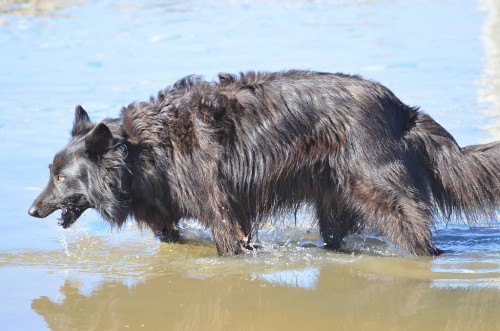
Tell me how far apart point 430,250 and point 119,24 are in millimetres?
12157

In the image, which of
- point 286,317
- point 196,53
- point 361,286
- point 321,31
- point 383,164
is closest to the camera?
point 286,317

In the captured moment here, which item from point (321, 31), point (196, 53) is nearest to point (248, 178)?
point (196, 53)

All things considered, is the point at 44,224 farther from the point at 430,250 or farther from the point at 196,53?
the point at 196,53

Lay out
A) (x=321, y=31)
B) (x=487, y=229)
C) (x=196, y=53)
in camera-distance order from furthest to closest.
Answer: (x=321, y=31)
(x=196, y=53)
(x=487, y=229)

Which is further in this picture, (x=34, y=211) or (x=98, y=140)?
(x=34, y=211)

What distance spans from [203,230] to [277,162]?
3.84 feet

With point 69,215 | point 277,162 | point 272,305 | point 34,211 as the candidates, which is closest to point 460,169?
point 277,162

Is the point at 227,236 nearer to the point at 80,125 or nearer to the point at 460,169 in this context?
the point at 80,125

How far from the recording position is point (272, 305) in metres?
5.45

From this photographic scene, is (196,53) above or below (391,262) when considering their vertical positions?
above

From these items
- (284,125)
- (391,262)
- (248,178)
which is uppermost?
(284,125)

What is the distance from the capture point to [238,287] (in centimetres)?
589

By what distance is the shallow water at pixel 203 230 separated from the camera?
538 cm

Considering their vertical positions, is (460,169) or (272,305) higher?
(460,169)
